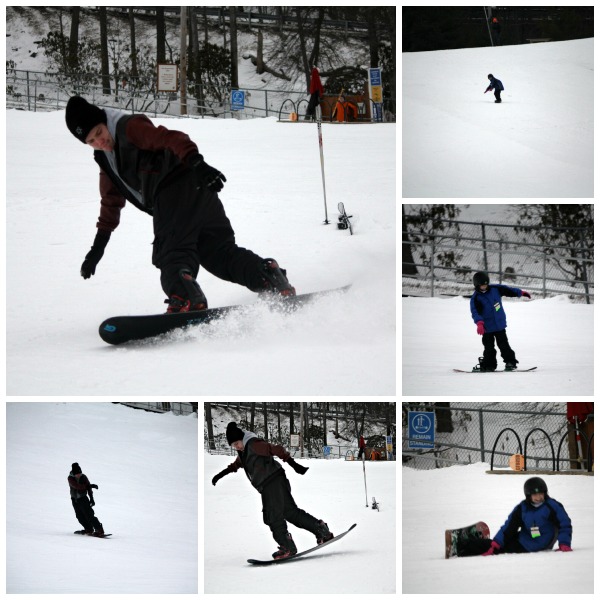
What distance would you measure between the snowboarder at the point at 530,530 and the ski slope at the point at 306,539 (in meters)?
0.51

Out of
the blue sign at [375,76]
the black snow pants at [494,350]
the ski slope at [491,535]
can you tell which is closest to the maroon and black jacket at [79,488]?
the ski slope at [491,535]

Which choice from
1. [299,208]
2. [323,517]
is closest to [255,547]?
[323,517]

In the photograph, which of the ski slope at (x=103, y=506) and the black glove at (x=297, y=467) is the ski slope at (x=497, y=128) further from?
the ski slope at (x=103, y=506)

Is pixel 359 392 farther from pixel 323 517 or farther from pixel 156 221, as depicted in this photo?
pixel 156 221

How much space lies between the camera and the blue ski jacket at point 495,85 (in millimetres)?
8508

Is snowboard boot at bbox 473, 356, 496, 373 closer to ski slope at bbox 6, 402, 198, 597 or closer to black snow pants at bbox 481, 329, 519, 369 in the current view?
black snow pants at bbox 481, 329, 519, 369

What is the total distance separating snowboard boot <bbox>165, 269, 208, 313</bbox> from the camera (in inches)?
278

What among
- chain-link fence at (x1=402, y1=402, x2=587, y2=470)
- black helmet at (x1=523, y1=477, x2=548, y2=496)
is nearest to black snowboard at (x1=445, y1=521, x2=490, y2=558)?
black helmet at (x1=523, y1=477, x2=548, y2=496)

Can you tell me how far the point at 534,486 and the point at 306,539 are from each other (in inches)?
53.1

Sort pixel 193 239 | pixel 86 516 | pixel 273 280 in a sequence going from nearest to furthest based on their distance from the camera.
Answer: pixel 193 239
pixel 273 280
pixel 86 516

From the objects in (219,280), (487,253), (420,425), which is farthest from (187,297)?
(487,253)

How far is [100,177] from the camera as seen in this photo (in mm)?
7277

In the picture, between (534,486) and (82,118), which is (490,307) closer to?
(534,486)

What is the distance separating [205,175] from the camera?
668 cm
